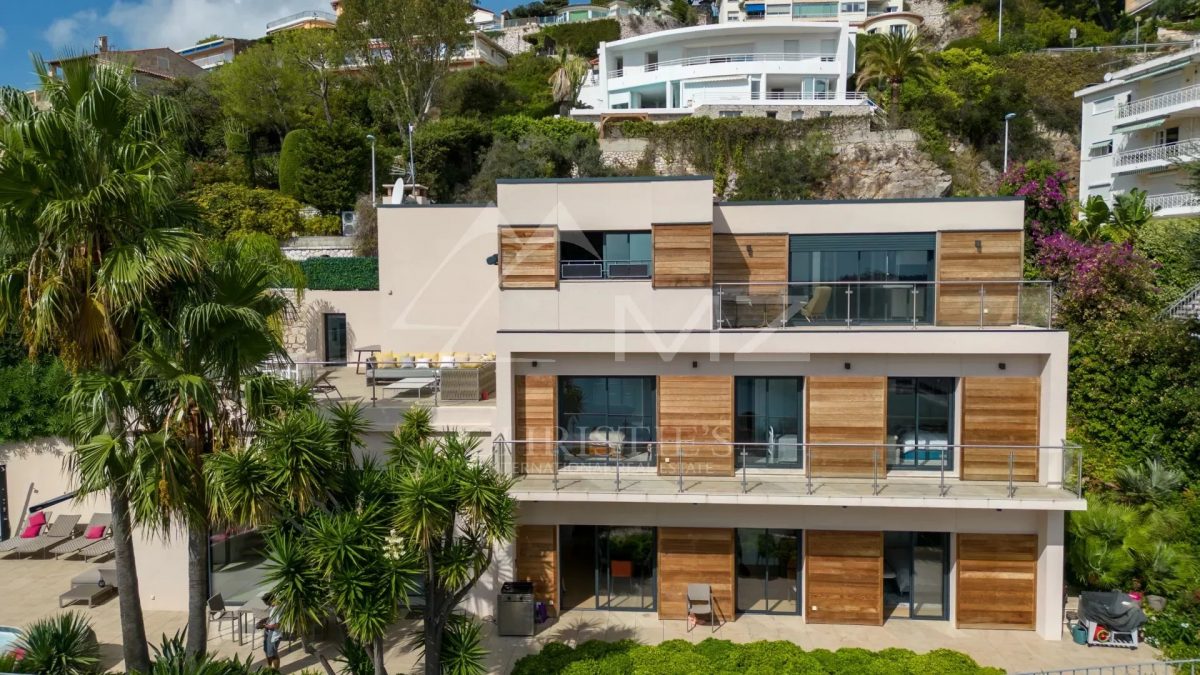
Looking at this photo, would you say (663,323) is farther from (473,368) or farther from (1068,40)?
(1068,40)

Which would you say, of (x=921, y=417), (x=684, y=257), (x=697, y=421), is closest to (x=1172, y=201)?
(x=921, y=417)

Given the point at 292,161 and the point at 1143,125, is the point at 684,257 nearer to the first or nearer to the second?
the point at 292,161

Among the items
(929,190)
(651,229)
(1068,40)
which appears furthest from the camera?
(1068,40)

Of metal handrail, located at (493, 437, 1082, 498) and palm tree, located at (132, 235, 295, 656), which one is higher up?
palm tree, located at (132, 235, 295, 656)

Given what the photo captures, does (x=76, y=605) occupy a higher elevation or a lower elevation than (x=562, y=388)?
lower

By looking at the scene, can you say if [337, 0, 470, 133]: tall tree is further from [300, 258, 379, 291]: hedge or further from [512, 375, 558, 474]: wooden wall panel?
Result: [512, 375, 558, 474]: wooden wall panel

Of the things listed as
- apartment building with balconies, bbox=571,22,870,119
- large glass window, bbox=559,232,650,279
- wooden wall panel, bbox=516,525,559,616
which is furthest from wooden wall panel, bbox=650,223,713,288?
apartment building with balconies, bbox=571,22,870,119

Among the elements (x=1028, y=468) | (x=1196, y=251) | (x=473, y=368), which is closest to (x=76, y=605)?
(x=473, y=368)
